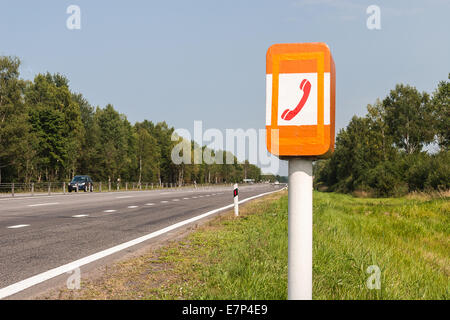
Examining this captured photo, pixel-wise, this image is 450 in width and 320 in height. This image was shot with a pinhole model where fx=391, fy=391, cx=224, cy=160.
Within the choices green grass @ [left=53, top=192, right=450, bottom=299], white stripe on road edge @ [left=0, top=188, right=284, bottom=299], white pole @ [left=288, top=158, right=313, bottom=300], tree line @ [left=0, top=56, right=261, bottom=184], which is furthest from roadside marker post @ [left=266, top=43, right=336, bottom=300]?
tree line @ [left=0, top=56, right=261, bottom=184]

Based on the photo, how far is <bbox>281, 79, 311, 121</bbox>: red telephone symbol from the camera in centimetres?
205

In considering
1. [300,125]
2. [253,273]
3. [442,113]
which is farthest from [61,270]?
[442,113]

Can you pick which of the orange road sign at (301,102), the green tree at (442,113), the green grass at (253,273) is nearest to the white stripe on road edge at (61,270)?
the green grass at (253,273)

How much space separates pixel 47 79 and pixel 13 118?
2655 centimetres

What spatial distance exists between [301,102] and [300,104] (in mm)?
13

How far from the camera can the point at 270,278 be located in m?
3.97

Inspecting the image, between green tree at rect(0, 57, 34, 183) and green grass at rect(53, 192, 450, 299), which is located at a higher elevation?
green tree at rect(0, 57, 34, 183)

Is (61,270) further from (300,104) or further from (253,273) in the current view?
(300,104)

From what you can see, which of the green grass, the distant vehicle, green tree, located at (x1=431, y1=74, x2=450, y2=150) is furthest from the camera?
green tree, located at (x1=431, y1=74, x2=450, y2=150)

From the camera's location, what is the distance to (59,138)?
60375 mm

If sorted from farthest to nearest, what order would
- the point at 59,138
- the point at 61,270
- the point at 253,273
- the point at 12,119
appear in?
the point at 59,138, the point at 12,119, the point at 61,270, the point at 253,273

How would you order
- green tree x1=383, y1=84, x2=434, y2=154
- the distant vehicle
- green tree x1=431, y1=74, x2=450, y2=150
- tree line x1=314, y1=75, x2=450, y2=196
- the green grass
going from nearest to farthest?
1. the green grass
2. the distant vehicle
3. tree line x1=314, y1=75, x2=450, y2=196
4. green tree x1=431, y1=74, x2=450, y2=150
5. green tree x1=383, y1=84, x2=434, y2=154

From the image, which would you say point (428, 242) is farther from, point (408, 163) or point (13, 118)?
point (13, 118)

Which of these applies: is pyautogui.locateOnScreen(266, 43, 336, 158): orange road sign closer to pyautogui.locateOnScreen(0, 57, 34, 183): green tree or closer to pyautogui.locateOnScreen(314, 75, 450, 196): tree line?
pyautogui.locateOnScreen(314, 75, 450, 196): tree line
